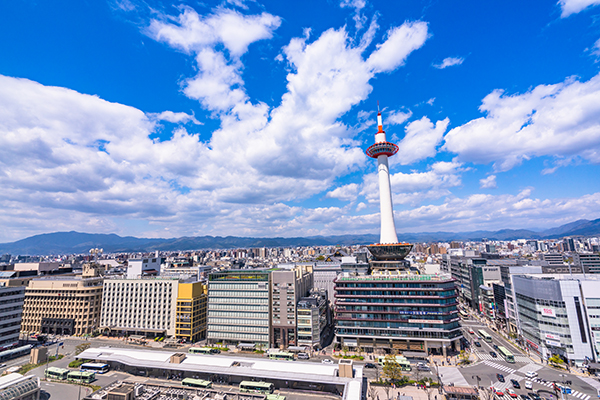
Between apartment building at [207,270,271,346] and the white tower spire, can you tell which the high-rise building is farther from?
the white tower spire

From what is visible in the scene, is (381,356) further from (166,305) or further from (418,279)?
(166,305)

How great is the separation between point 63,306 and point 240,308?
3120 inches

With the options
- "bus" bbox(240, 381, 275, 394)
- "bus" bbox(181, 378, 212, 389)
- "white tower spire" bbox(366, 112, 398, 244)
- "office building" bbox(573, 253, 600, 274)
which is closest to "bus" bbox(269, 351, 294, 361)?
"bus" bbox(240, 381, 275, 394)

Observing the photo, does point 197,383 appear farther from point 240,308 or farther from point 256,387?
point 240,308

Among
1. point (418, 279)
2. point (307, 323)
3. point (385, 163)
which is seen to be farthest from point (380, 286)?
point (385, 163)

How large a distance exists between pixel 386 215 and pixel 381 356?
216ft

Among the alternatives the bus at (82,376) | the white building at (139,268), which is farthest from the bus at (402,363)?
the white building at (139,268)

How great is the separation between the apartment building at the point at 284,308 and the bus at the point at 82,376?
51.7 m

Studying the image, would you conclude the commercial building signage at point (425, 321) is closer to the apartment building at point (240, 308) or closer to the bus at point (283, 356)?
the bus at point (283, 356)

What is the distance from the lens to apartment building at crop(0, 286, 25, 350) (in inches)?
3728

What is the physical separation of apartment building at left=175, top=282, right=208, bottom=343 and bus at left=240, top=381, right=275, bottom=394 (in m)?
50.3

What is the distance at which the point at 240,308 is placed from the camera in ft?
349

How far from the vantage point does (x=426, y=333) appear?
92750mm

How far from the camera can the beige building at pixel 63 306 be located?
120812mm
